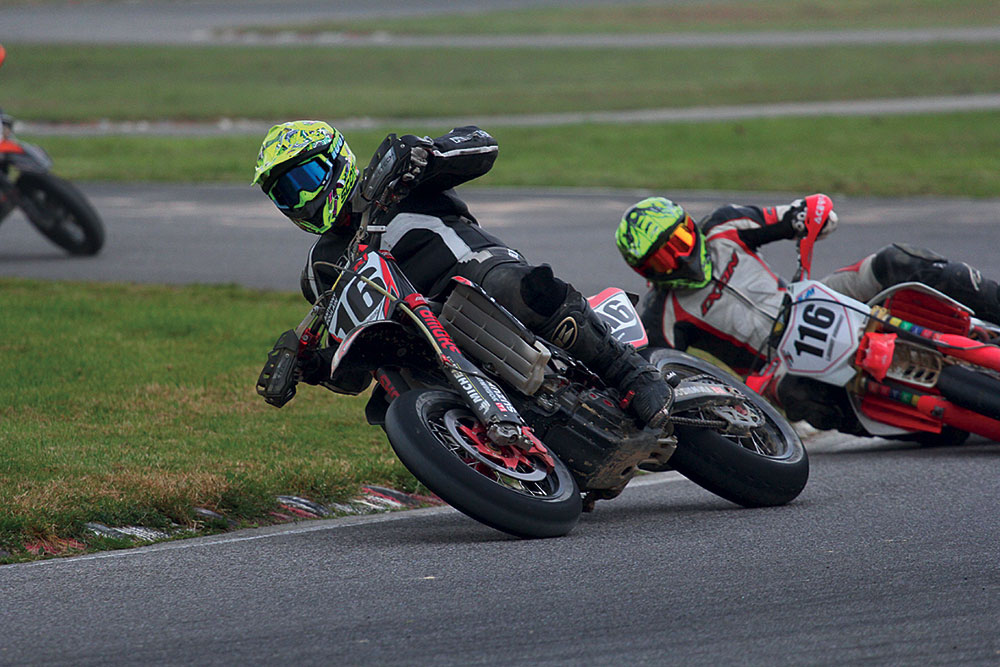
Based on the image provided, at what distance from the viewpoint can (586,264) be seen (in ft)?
42.0

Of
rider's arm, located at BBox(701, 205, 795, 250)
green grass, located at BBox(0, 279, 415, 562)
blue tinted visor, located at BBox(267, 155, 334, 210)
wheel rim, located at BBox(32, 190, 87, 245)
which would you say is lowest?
wheel rim, located at BBox(32, 190, 87, 245)

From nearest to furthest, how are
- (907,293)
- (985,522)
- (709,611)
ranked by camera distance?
(709,611) → (985,522) → (907,293)

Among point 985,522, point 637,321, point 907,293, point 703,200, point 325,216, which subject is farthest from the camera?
point 703,200

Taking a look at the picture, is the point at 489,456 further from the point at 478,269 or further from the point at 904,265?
the point at 904,265

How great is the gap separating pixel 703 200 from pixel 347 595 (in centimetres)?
1255

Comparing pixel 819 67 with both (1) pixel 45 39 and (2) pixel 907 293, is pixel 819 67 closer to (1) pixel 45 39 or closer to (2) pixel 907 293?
(1) pixel 45 39

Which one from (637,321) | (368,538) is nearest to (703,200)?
(637,321)

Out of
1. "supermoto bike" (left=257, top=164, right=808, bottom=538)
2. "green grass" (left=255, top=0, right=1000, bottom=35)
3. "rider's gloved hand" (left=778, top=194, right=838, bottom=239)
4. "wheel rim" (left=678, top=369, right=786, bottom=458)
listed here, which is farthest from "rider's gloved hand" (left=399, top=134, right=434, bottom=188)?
"green grass" (left=255, top=0, right=1000, bottom=35)

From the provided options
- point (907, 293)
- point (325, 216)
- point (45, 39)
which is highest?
point (325, 216)

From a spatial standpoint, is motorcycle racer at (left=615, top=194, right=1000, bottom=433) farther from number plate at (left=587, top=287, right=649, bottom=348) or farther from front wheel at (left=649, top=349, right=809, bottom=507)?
front wheel at (left=649, top=349, right=809, bottom=507)

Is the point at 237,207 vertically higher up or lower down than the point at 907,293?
lower down

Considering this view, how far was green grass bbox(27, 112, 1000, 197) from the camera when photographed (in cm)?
1819

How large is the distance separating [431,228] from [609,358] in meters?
0.89

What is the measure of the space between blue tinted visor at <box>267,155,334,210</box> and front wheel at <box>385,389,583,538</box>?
0.98 metres
